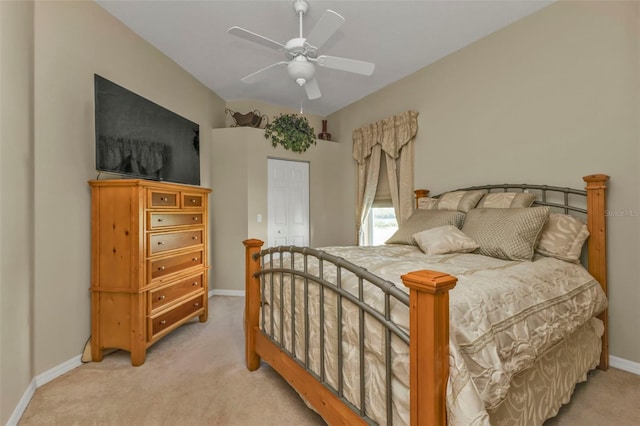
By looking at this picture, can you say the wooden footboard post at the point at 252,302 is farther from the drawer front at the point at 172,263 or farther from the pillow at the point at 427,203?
the pillow at the point at 427,203

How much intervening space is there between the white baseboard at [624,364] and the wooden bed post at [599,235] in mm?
99

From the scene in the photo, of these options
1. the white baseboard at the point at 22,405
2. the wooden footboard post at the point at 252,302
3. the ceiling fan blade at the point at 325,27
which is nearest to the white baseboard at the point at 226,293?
the wooden footboard post at the point at 252,302

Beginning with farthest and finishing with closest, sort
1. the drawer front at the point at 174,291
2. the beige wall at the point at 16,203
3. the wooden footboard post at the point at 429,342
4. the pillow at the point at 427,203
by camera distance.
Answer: the pillow at the point at 427,203, the drawer front at the point at 174,291, the beige wall at the point at 16,203, the wooden footboard post at the point at 429,342

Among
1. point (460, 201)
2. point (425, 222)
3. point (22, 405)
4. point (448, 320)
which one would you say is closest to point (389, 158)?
point (460, 201)

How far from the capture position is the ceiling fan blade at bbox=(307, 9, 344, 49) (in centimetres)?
190

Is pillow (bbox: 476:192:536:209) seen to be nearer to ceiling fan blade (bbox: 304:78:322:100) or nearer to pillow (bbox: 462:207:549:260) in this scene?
pillow (bbox: 462:207:549:260)

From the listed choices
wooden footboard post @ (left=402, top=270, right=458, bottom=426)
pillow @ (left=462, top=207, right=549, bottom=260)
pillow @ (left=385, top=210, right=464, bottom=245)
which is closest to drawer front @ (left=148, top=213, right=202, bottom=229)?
pillow @ (left=385, top=210, right=464, bottom=245)

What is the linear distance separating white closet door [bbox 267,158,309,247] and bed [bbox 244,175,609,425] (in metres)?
2.26

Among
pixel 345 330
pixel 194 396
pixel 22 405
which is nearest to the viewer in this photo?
pixel 345 330

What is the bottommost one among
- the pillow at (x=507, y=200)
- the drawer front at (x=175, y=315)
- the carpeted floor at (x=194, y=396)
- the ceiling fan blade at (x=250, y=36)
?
the carpeted floor at (x=194, y=396)

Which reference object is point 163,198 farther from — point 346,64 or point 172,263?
point 346,64

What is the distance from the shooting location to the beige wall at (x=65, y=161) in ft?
6.77

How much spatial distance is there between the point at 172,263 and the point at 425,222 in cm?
224

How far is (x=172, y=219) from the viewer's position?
2666 mm
